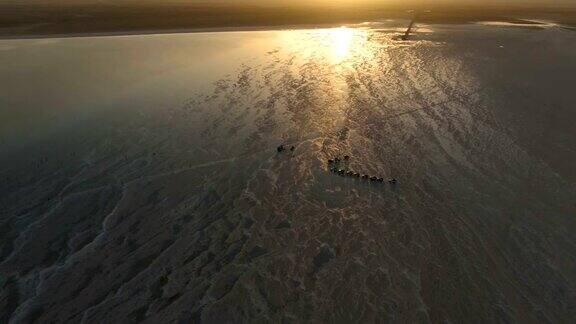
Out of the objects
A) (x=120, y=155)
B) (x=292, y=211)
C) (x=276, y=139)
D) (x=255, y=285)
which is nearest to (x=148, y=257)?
(x=255, y=285)

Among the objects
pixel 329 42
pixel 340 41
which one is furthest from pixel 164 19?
pixel 340 41

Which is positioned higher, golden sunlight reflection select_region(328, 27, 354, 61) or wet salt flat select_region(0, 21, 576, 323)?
wet salt flat select_region(0, 21, 576, 323)

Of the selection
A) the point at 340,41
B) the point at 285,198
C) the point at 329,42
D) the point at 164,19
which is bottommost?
the point at 164,19

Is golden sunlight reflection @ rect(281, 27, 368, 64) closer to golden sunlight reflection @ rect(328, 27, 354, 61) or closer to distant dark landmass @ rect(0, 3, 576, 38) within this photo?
golden sunlight reflection @ rect(328, 27, 354, 61)

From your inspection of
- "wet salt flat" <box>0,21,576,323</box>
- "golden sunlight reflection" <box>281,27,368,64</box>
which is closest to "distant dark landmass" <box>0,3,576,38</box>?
"golden sunlight reflection" <box>281,27,368,64</box>

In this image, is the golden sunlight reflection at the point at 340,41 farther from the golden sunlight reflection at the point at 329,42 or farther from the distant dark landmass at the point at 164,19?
the distant dark landmass at the point at 164,19

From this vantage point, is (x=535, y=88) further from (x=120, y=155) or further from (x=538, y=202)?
(x=120, y=155)

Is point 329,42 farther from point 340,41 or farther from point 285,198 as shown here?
point 285,198

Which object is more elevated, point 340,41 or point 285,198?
point 285,198
